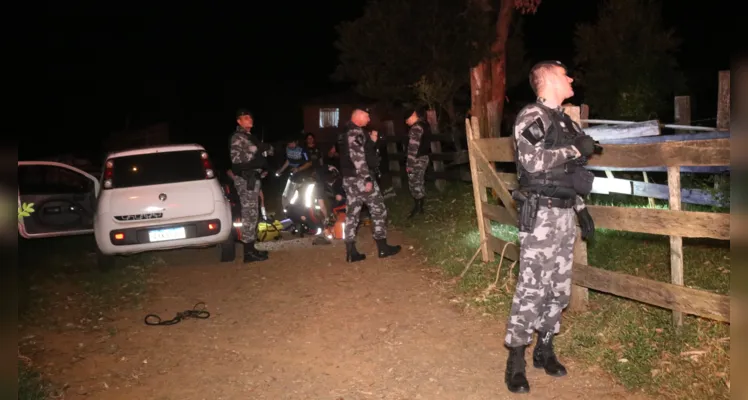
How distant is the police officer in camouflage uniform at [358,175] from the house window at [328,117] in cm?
2728

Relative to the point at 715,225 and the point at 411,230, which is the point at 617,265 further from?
the point at 411,230

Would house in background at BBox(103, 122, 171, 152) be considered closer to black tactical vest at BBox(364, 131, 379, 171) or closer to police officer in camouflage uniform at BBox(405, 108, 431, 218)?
police officer in camouflage uniform at BBox(405, 108, 431, 218)

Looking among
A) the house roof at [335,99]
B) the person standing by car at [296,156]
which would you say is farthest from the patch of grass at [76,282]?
the house roof at [335,99]

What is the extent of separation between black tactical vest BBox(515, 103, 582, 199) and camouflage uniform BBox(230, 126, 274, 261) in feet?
17.5

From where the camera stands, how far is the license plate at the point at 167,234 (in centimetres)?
848

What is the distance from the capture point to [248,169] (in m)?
9.05

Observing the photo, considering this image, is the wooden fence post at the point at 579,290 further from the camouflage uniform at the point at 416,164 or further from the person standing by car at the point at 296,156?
the person standing by car at the point at 296,156

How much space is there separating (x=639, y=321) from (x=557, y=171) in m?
1.74

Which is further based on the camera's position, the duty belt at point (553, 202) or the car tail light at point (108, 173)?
the car tail light at point (108, 173)

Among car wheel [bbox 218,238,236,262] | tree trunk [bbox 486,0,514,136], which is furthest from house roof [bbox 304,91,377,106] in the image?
car wheel [bbox 218,238,236,262]

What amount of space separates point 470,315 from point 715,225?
8.47ft

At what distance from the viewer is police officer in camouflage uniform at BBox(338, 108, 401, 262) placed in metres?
8.40

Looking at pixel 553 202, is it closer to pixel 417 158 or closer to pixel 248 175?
pixel 248 175

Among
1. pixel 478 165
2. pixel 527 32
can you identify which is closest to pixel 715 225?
pixel 478 165
